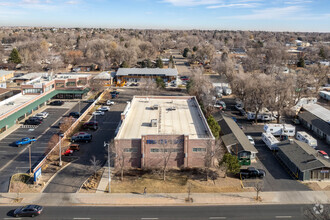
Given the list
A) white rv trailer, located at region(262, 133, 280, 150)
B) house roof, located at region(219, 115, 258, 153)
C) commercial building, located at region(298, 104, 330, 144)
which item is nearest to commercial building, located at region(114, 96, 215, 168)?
house roof, located at region(219, 115, 258, 153)

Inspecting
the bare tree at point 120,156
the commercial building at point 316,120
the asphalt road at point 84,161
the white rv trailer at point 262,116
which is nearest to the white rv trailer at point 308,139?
the commercial building at point 316,120

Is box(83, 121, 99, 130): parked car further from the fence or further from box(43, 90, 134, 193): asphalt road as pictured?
the fence

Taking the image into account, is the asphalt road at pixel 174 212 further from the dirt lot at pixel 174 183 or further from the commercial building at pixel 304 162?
the commercial building at pixel 304 162

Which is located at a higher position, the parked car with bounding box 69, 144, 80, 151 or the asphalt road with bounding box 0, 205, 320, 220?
the parked car with bounding box 69, 144, 80, 151

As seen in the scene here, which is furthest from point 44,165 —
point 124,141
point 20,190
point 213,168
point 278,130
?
point 278,130

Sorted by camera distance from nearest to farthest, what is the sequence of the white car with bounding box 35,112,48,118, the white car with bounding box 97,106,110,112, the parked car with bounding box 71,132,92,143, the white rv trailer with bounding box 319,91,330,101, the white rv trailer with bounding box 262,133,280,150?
1. the white rv trailer with bounding box 262,133,280,150
2. the parked car with bounding box 71,132,92,143
3. the white car with bounding box 35,112,48,118
4. the white car with bounding box 97,106,110,112
5. the white rv trailer with bounding box 319,91,330,101

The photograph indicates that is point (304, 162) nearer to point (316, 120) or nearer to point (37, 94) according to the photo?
point (316, 120)
